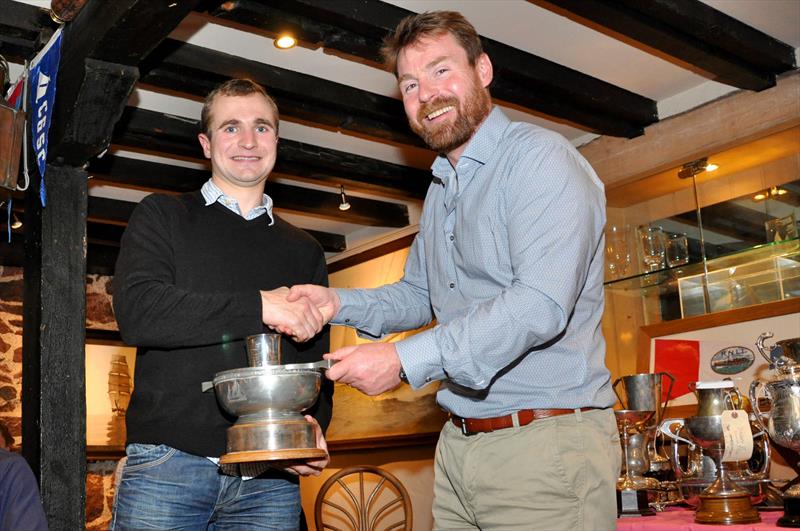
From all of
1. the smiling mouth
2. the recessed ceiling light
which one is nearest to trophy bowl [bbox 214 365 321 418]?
the smiling mouth

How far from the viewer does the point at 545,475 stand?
1672mm

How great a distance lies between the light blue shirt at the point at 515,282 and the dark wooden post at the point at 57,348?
1.84 meters

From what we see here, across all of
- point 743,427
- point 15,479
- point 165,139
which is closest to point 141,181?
point 165,139

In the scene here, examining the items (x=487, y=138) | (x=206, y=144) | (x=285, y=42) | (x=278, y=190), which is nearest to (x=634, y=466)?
(x=487, y=138)

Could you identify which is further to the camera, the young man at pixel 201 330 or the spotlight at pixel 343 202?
the spotlight at pixel 343 202

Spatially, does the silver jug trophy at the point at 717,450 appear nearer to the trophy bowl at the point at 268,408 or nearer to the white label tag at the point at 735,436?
the white label tag at the point at 735,436

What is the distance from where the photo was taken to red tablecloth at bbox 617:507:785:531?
2.33 meters

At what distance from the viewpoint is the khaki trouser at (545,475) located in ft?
5.45

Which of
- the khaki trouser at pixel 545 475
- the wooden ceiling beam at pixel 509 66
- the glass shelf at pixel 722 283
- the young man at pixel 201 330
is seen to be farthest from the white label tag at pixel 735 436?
the wooden ceiling beam at pixel 509 66

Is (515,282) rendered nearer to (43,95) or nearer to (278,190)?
(43,95)

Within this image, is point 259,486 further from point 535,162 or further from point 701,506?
point 701,506

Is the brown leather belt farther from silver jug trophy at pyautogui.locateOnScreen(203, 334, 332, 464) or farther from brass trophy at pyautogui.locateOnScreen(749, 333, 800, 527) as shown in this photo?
brass trophy at pyautogui.locateOnScreen(749, 333, 800, 527)

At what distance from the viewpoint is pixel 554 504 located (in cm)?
166

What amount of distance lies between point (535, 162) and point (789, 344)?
1.29 m
